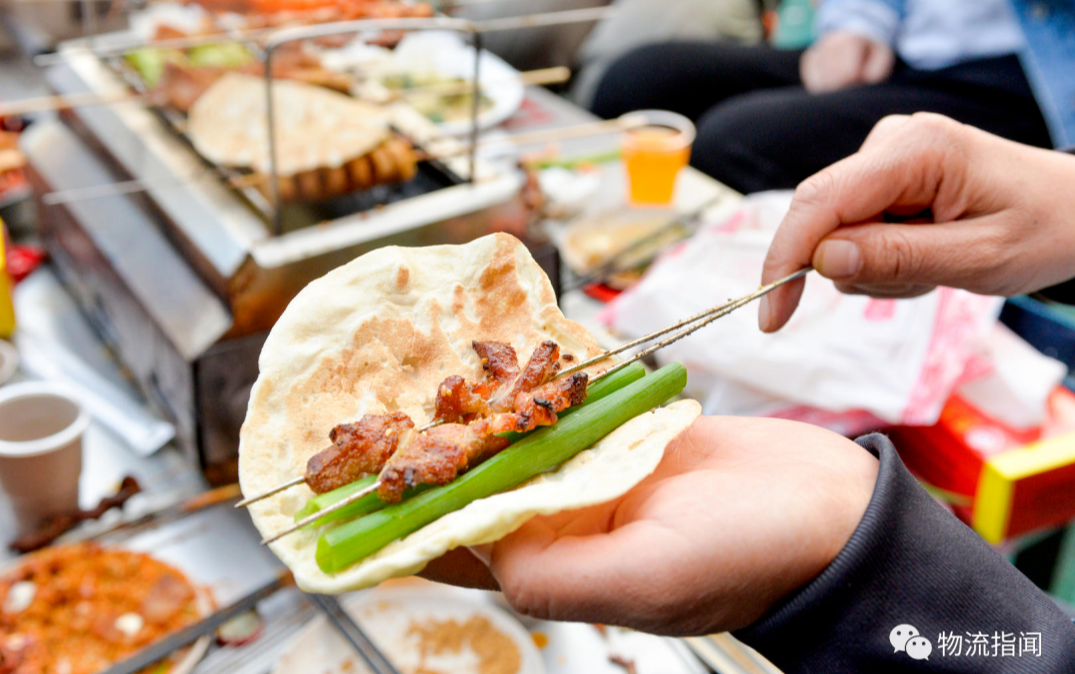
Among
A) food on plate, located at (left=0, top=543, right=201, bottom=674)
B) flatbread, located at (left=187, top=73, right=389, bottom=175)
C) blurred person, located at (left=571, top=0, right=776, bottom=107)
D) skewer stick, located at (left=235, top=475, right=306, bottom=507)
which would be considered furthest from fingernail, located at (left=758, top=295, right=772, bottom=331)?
blurred person, located at (left=571, top=0, right=776, bottom=107)

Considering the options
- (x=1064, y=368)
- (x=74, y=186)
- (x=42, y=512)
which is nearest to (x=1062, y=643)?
(x=1064, y=368)

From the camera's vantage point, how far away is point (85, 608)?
1858mm

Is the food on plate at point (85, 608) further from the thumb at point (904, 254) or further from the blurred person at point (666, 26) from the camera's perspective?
the blurred person at point (666, 26)

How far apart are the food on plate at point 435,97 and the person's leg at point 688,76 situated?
1.40 m

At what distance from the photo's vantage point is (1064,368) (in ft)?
8.32

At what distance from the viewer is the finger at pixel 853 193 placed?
147 centimetres

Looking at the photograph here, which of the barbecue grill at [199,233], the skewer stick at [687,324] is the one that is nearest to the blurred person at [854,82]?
the skewer stick at [687,324]

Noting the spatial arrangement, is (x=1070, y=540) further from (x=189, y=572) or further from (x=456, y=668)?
(x=189, y=572)

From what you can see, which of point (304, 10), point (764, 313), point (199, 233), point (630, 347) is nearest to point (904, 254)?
point (764, 313)

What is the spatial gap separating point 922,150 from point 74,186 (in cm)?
271

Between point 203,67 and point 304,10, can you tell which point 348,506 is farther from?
point 304,10

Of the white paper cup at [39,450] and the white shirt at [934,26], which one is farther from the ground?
the white shirt at [934,26]

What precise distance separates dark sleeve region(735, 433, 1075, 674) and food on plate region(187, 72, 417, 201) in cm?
174

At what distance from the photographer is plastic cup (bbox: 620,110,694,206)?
3.19 metres
